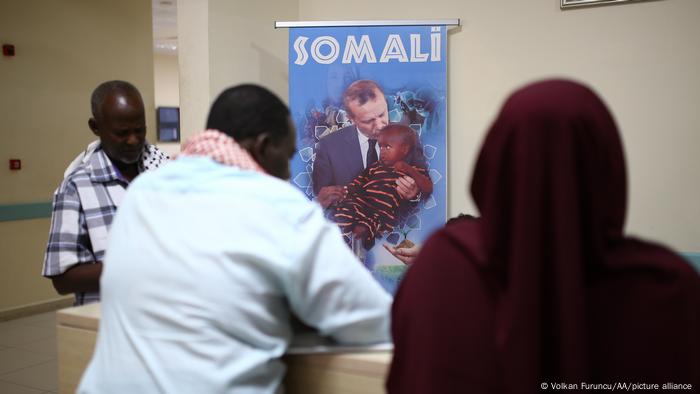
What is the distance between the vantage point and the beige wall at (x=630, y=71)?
3.34 metres

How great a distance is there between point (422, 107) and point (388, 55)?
1.26 ft

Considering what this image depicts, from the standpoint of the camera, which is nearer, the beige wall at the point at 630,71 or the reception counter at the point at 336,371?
the reception counter at the point at 336,371

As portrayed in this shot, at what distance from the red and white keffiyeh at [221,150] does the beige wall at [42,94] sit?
180 inches

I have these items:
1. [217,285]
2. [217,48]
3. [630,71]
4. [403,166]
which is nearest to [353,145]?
[403,166]

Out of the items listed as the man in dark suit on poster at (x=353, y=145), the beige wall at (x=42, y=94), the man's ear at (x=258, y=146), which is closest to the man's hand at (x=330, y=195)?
the man in dark suit on poster at (x=353, y=145)

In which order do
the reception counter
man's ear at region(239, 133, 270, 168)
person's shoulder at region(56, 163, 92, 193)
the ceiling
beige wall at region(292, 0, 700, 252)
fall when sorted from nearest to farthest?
the reception counter
man's ear at region(239, 133, 270, 168)
person's shoulder at region(56, 163, 92, 193)
beige wall at region(292, 0, 700, 252)
the ceiling

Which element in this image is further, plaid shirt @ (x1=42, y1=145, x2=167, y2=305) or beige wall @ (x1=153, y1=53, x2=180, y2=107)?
beige wall @ (x1=153, y1=53, x2=180, y2=107)

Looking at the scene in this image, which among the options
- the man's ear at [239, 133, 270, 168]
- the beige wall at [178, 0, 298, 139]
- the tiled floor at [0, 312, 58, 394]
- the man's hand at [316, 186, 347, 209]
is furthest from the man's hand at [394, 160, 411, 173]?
the tiled floor at [0, 312, 58, 394]

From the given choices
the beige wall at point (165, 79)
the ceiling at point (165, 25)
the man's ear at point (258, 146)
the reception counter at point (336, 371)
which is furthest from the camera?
the beige wall at point (165, 79)

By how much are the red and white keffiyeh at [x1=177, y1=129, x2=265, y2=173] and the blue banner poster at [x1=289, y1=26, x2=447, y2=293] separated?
2.34 meters

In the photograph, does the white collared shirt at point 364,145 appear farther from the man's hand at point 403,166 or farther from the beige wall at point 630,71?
the beige wall at point 630,71

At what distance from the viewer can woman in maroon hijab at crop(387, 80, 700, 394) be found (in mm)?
887

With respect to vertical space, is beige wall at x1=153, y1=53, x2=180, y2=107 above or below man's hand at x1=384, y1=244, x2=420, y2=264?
above

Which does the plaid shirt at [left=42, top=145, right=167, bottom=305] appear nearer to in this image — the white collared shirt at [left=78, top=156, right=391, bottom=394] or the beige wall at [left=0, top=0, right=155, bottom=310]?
the white collared shirt at [left=78, top=156, right=391, bottom=394]
